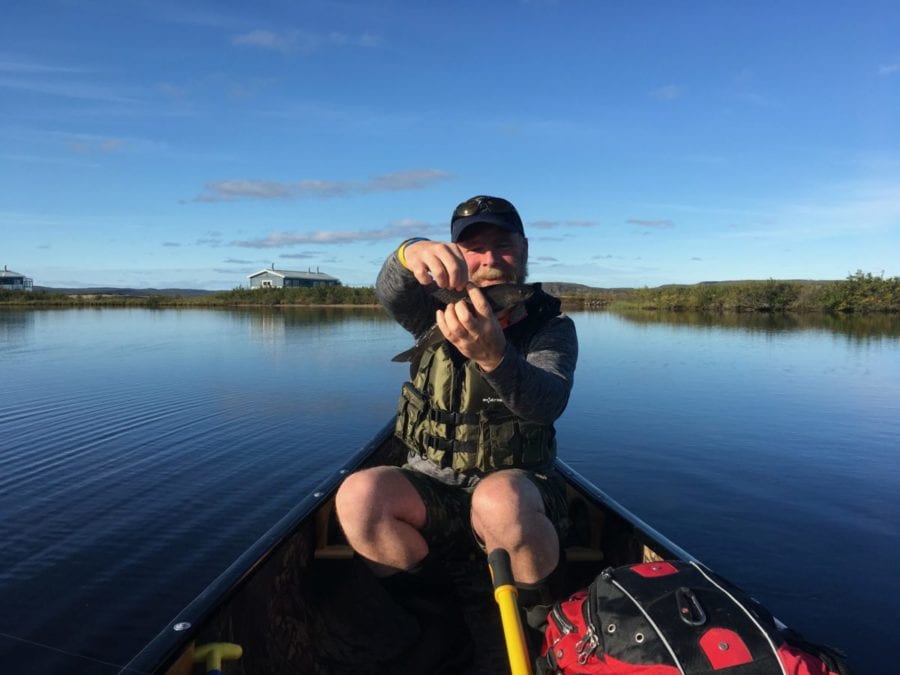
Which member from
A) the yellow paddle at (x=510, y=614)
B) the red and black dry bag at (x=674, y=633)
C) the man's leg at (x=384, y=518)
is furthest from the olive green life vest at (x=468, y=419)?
the red and black dry bag at (x=674, y=633)

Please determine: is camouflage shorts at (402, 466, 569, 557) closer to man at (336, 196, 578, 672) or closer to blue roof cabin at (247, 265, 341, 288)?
man at (336, 196, 578, 672)

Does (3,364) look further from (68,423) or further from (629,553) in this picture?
(629,553)

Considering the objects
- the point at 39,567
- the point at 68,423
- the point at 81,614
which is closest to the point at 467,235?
the point at 81,614

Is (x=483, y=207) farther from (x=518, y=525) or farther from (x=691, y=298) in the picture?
(x=691, y=298)

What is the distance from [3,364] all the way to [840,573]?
2304cm

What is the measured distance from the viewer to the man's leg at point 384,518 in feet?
8.87

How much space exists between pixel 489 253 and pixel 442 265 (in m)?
0.74

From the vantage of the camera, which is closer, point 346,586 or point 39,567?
point 346,586

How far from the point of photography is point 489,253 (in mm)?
3299

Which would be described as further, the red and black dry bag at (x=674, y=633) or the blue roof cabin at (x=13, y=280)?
the blue roof cabin at (x=13, y=280)

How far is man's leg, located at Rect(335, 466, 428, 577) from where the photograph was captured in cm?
270

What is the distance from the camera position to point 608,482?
30.9ft

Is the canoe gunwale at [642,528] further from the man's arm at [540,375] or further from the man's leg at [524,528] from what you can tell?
the man's arm at [540,375]

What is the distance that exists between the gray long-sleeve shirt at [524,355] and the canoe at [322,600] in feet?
3.26
